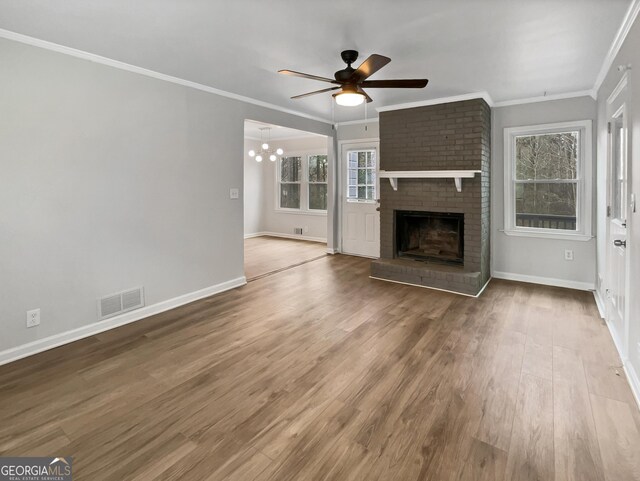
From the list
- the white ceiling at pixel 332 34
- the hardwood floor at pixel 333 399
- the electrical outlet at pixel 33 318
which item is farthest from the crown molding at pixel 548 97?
the electrical outlet at pixel 33 318

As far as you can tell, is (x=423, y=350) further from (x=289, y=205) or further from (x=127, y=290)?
(x=289, y=205)

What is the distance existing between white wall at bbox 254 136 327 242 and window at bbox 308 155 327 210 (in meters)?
0.18

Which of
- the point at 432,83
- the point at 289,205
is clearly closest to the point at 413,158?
the point at 432,83

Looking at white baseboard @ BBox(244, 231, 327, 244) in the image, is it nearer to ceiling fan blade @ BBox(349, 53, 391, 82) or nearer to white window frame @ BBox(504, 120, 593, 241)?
white window frame @ BBox(504, 120, 593, 241)

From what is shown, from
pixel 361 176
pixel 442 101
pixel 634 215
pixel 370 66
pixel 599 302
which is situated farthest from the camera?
pixel 361 176

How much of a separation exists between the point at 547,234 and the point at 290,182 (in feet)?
19.7

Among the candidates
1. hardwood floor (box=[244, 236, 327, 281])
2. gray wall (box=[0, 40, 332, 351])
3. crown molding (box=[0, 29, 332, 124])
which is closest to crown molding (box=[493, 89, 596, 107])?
crown molding (box=[0, 29, 332, 124])

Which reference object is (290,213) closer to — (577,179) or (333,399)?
(577,179)

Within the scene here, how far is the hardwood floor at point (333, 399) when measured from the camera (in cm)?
A: 177

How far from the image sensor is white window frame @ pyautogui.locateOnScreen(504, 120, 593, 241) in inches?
176

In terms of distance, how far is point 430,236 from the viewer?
5.36m

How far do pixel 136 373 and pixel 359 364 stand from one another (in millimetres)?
1685

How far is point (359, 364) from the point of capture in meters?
2.75

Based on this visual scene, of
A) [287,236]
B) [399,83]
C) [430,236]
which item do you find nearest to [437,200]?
[430,236]
